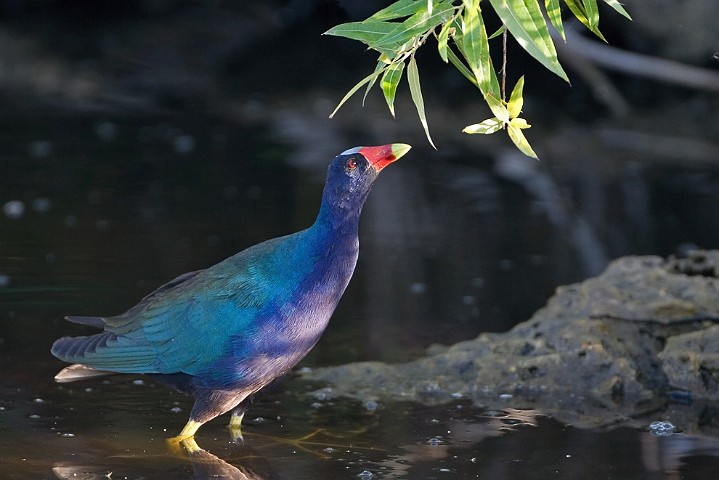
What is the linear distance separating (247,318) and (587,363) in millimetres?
1543

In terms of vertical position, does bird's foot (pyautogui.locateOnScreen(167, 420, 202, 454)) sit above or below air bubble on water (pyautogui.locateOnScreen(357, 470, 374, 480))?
above

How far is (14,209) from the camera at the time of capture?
7332 mm

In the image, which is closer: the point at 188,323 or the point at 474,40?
the point at 474,40

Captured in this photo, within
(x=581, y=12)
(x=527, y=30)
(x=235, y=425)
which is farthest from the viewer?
(x=235, y=425)

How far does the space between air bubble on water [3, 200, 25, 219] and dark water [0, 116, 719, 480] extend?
0.06ft

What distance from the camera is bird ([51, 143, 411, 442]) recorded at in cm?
416

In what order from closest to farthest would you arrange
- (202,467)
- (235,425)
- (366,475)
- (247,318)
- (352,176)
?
(366,475) → (202,467) → (247,318) → (352,176) → (235,425)

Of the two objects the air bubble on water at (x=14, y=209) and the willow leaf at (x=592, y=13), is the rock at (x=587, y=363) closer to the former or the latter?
the willow leaf at (x=592, y=13)

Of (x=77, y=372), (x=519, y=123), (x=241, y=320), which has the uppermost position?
(x=519, y=123)

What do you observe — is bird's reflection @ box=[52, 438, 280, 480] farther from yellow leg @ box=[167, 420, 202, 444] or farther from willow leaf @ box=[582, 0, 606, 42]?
willow leaf @ box=[582, 0, 606, 42]

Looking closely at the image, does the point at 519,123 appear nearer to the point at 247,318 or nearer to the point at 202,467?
the point at 247,318

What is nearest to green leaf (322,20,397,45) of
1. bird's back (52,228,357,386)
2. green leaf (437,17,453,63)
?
green leaf (437,17,453,63)

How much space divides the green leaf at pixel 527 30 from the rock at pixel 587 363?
2.01 meters

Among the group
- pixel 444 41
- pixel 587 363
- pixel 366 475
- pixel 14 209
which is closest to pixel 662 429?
pixel 587 363
